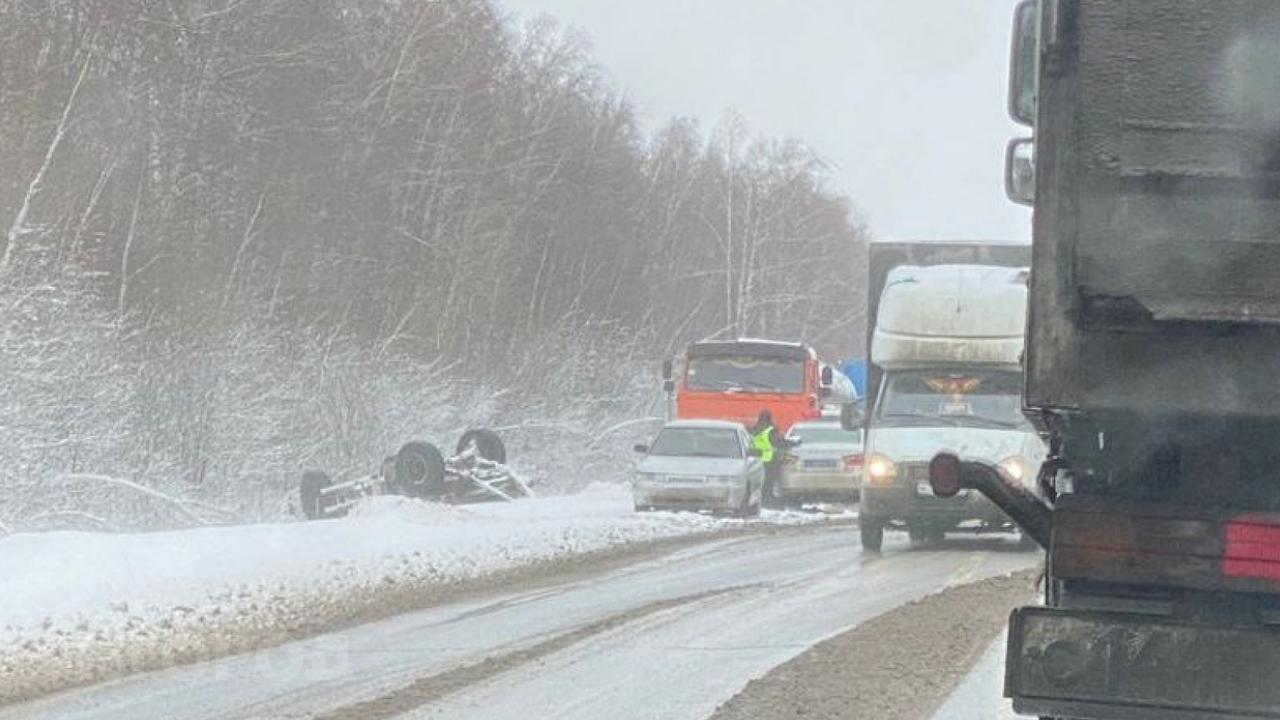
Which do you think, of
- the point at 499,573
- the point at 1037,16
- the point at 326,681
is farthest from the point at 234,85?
the point at 1037,16

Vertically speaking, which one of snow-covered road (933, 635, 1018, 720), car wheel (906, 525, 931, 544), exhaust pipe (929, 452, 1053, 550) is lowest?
snow-covered road (933, 635, 1018, 720)

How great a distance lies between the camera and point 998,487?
7.46 metres

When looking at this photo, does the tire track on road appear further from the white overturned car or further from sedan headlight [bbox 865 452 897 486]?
the white overturned car

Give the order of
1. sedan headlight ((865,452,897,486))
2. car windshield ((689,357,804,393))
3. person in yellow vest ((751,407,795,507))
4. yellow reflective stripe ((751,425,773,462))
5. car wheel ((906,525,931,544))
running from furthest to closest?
car windshield ((689,357,804,393)) < person in yellow vest ((751,407,795,507)) < yellow reflective stripe ((751,425,773,462)) < car wheel ((906,525,931,544)) < sedan headlight ((865,452,897,486))

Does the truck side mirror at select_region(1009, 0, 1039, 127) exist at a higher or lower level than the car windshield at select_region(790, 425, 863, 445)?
higher

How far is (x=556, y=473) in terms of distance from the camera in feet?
146

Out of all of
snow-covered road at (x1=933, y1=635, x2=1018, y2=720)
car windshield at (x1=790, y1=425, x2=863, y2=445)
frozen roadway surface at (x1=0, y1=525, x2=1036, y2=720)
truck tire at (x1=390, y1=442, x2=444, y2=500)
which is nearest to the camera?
snow-covered road at (x1=933, y1=635, x2=1018, y2=720)

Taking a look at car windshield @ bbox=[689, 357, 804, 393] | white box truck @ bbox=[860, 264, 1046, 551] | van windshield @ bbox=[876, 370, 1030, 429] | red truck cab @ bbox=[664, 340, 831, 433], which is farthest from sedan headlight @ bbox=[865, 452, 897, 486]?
car windshield @ bbox=[689, 357, 804, 393]

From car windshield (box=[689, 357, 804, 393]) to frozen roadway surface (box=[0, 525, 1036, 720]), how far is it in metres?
20.6

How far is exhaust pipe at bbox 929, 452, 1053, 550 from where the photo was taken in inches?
293

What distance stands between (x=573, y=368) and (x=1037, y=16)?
43.5 metres

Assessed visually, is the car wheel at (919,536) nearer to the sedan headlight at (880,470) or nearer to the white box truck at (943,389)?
the white box truck at (943,389)

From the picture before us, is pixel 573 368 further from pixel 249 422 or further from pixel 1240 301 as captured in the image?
pixel 1240 301

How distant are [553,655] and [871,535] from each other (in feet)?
36.5
